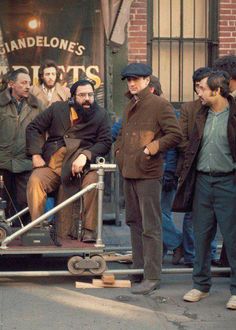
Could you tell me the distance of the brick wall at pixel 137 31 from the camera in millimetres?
10867

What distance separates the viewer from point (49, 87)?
916 cm

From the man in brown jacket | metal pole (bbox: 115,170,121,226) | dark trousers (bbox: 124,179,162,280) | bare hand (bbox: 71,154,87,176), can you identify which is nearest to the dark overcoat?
dark trousers (bbox: 124,179,162,280)

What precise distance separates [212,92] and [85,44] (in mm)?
4086

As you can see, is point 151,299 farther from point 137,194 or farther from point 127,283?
point 137,194

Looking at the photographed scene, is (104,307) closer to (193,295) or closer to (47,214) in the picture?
(193,295)

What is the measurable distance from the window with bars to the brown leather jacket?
4.34m

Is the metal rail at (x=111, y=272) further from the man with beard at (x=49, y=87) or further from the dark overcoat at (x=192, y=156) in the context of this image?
the man with beard at (x=49, y=87)

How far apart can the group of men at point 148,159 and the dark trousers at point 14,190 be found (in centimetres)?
89

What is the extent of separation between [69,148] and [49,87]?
6.55 feet

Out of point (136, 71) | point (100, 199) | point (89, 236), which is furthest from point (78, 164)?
point (136, 71)

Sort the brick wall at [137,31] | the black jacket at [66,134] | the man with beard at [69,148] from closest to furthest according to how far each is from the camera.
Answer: the man with beard at [69,148]
the black jacket at [66,134]
the brick wall at [137,31]

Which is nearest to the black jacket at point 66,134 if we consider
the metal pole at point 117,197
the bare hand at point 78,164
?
the bare hand at point 78,164

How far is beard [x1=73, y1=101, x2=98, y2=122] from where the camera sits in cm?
735

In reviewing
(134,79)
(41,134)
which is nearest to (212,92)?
(134,79)
